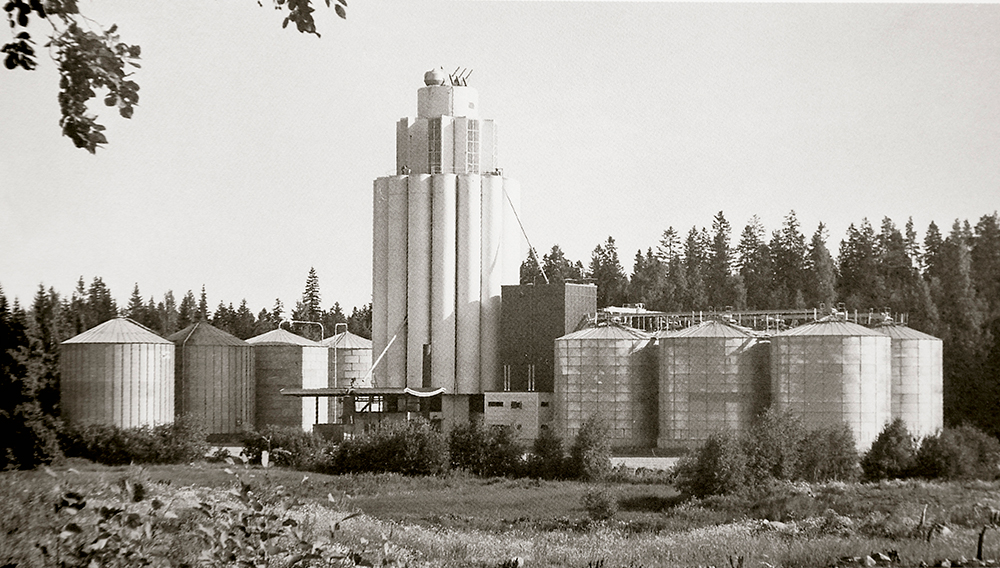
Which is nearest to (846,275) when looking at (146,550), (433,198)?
(433,198)

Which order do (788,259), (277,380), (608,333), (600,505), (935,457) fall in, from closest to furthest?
(600,505) < (935,457) < (608,333) < (277,380) < (788,259)

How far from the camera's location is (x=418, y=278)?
5753 cm

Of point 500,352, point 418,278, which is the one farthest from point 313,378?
point 500,352

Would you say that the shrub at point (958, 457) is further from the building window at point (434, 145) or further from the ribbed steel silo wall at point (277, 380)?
the ribbed steel silo wall at point (277, 380)

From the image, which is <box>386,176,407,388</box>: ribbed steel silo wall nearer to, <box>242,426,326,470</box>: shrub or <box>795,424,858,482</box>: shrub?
<box>242,426,326,470</box>: shrub

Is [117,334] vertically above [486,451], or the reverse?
[117,334]

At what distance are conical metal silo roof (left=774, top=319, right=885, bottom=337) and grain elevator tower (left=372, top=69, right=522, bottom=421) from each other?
48.0 feet

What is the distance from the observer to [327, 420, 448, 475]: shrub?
41562mm

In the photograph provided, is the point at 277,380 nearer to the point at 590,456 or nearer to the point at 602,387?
the point at 602,387

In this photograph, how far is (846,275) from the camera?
252ft

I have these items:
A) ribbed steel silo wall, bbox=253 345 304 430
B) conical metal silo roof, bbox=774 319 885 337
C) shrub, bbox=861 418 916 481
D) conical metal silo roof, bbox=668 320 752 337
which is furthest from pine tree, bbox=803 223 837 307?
ribbed steel silo wall, bbox=253 345 304 430

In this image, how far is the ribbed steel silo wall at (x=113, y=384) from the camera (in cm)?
5609

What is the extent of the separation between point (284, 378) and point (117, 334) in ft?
39.7

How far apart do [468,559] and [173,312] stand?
80.9 m
